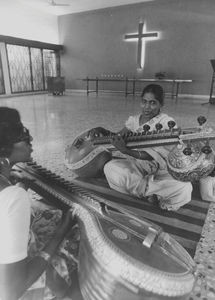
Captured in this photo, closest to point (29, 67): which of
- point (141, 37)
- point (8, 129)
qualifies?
point (141, 37)

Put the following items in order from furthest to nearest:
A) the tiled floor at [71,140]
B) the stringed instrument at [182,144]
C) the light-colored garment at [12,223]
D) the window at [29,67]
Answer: the window at [29,67] → the stringed instrument at [182,144] → the tiled floor at [71,140] → the light-colored garment at [12,223]

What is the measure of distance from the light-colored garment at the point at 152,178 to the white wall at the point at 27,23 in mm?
10883

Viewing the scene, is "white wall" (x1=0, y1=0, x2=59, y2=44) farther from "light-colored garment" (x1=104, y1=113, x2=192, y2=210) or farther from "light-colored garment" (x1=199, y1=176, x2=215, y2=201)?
"light-colored garment" (x1=199, y1=176, x2=215, y2=201)

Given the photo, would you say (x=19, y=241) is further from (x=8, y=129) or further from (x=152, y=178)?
(x=152, y=178)

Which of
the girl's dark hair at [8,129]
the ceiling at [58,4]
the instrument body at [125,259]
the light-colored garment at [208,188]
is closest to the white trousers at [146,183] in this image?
the light-colored garment at [208,188]

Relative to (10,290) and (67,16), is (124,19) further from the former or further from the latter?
(10,290)

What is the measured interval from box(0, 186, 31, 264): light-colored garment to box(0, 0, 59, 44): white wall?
1181cm

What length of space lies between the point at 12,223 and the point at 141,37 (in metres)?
11.6

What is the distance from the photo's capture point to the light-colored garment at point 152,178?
1854mm

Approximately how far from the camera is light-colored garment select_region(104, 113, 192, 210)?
1854 mm

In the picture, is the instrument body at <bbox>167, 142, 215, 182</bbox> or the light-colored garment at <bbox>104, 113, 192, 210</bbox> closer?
the instrument body at <bbox>167, 142, 215, 182</bbox>

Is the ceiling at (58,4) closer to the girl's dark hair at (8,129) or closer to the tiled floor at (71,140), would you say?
the tiled floor at (71,140)

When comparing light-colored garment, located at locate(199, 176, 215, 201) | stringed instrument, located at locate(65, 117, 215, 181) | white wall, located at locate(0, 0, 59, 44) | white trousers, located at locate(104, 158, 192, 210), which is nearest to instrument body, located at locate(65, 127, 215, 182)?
stringed instrument, located at locate(65, 117, 215, 181)

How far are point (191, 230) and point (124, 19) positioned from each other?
1178 cm
